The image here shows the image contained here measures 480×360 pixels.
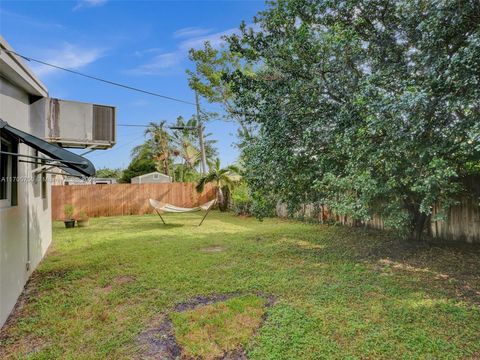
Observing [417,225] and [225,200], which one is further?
[225,200]

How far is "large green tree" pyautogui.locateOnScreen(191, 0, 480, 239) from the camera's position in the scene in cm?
371

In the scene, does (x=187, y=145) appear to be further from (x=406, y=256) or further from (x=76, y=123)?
(x=406, y=256)

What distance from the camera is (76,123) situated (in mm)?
5109

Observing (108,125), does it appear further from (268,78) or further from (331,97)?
(331,97)

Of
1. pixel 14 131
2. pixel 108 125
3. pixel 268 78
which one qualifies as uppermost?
pixel 268 78

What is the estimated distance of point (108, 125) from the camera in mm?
5383

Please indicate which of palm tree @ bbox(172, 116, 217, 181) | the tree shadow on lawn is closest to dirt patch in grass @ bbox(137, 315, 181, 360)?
the tree shadow on lawn

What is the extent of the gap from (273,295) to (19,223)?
3.97 meters

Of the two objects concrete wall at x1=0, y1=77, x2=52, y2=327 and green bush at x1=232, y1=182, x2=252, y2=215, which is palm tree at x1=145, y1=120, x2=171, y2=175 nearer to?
green bush at x1=232, y1=182, x2=252, y2=215

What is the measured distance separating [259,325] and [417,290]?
255cm

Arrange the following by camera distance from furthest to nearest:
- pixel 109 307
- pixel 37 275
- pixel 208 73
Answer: pixel 208 73, pixel 37 275, pixel 109 307

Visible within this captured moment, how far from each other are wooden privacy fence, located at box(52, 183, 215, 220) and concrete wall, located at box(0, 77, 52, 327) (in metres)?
8.62

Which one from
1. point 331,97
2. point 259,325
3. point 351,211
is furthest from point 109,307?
point 331,97

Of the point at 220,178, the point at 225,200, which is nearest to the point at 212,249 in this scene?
the point at 220,178
